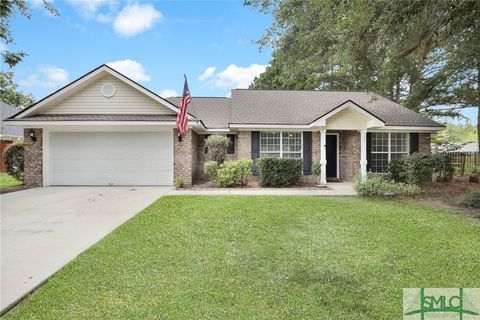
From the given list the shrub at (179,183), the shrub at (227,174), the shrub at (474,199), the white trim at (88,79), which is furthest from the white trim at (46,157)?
the shrub at (474,199)

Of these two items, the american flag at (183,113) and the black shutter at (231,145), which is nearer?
the american flag at (183,113)

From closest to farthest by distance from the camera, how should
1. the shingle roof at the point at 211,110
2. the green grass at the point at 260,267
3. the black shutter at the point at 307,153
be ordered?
the green grass at the point at 260,267 < the black shutter at the point at 307,153 < the shingle roof at the point at 211,110

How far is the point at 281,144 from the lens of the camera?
1481 centimetres

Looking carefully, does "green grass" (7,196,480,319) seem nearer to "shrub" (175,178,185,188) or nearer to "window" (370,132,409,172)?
"shrub" (175,178,185,188)

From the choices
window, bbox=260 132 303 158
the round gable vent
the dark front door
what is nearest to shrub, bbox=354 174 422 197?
window, bbox=260 132 303 158

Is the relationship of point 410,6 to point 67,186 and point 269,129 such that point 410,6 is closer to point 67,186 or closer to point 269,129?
point 269,129

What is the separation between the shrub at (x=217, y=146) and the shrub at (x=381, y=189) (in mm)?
6161

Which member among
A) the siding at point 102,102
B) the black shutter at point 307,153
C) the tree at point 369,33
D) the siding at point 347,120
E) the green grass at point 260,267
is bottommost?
the green grass at point 260,267

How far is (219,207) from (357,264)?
455cm

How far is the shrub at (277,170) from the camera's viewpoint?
1297 centimetres

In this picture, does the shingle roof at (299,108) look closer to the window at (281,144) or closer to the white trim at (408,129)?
the white trim at (408,129)

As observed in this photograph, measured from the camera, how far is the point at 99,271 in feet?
13.5

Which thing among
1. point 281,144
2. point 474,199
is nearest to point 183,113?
point 281,144

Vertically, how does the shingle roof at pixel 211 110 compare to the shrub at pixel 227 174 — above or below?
above
